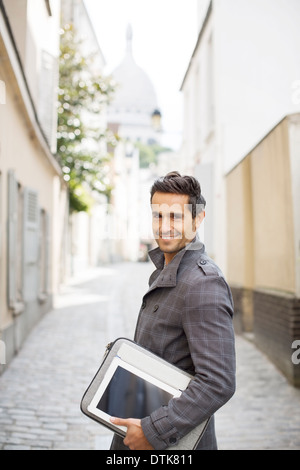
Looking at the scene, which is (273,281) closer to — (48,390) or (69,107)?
(48,390)

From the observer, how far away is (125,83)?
17.1m

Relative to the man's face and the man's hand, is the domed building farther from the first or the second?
the man's hand

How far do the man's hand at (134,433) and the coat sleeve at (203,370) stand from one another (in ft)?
0.08

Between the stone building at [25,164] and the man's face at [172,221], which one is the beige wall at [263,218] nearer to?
the stone building at [25,164]

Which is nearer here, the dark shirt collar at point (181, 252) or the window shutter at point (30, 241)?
the dark shirt collar at point (181, 252)

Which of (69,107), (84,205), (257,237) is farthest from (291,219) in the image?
(84,205)

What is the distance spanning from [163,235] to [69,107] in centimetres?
1518

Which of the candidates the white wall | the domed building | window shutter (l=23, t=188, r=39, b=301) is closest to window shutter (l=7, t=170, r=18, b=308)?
window shutter (l=23, t=188, r=39, b=301)

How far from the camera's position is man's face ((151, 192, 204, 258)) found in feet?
5.41

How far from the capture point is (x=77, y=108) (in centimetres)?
1639

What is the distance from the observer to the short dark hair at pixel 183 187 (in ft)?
5.37

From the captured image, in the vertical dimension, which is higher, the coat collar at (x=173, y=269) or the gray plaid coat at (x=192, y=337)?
the coat collar at (x=173, y=269)

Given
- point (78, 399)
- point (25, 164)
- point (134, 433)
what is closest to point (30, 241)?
point (25, 164)

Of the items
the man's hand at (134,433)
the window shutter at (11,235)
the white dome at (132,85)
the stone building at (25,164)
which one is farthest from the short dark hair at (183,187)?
the window shutter at (11,235)
